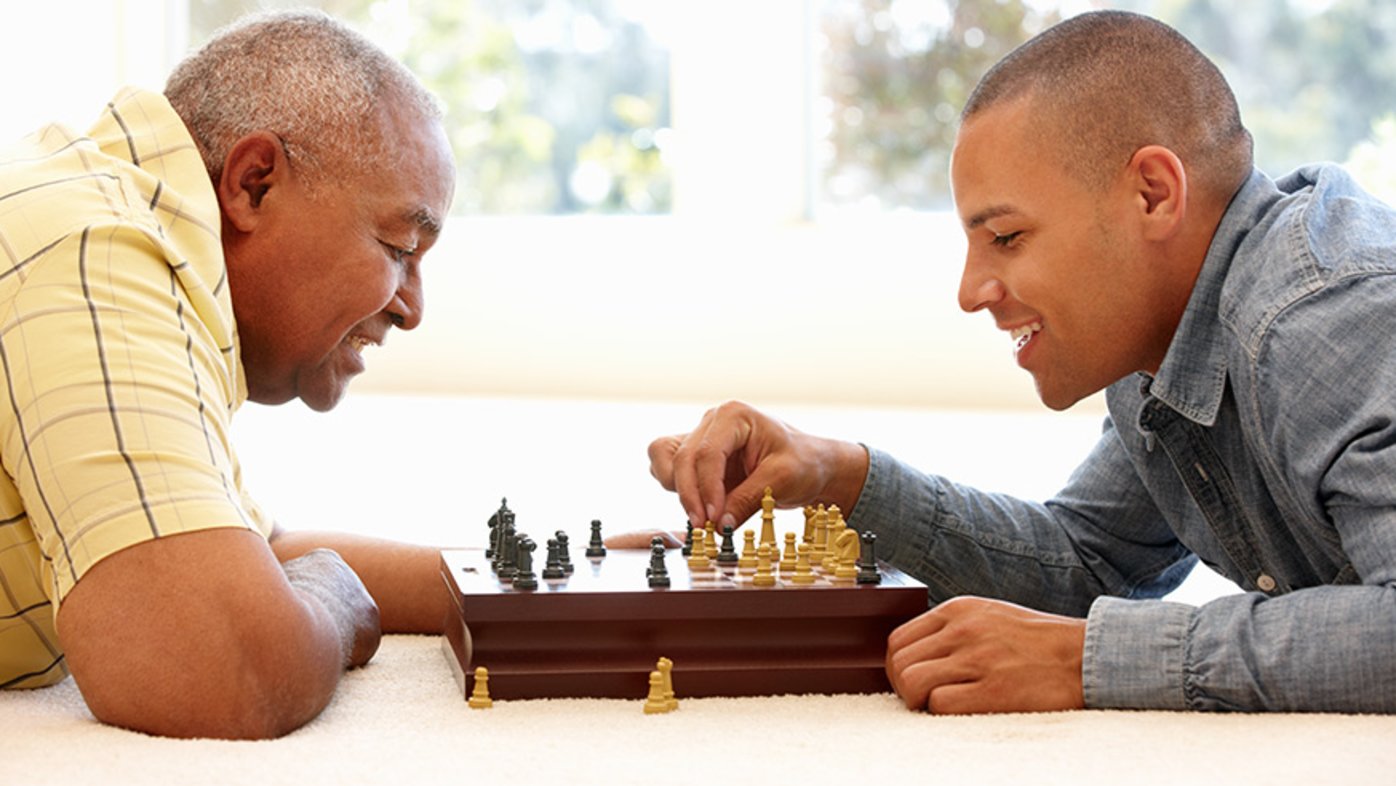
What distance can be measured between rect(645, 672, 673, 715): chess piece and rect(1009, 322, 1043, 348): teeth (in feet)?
2.16

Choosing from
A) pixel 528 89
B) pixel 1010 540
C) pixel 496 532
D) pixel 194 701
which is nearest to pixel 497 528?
pixel 496 532

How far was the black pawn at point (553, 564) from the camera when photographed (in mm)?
1762

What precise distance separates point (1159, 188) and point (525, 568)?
88 cm

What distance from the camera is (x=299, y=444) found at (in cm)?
511

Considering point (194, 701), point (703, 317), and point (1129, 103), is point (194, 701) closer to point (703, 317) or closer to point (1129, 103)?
point (1129, 103)

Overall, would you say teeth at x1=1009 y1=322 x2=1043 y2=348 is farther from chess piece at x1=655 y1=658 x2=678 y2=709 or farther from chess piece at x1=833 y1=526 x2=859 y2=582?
chess piece at x1=655 y1=658 x2=678 y2=709

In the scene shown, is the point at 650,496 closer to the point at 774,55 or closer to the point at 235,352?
the point at 235,352

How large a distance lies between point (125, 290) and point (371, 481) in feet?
8.76

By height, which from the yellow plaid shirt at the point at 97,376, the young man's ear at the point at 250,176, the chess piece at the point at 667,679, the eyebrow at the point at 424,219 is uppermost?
the young man's ear at the point at 250,176

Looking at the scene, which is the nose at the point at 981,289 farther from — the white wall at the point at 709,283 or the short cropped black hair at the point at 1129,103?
the white wall at the point at 709,283

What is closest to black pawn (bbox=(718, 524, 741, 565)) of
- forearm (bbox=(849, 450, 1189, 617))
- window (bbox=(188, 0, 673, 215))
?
forearm (bbox=(849, 450, 1189, 617))

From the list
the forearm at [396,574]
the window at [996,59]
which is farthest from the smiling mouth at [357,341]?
the window at [996,59]

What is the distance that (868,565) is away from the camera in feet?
5.90

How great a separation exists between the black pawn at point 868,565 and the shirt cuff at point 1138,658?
0.24m
